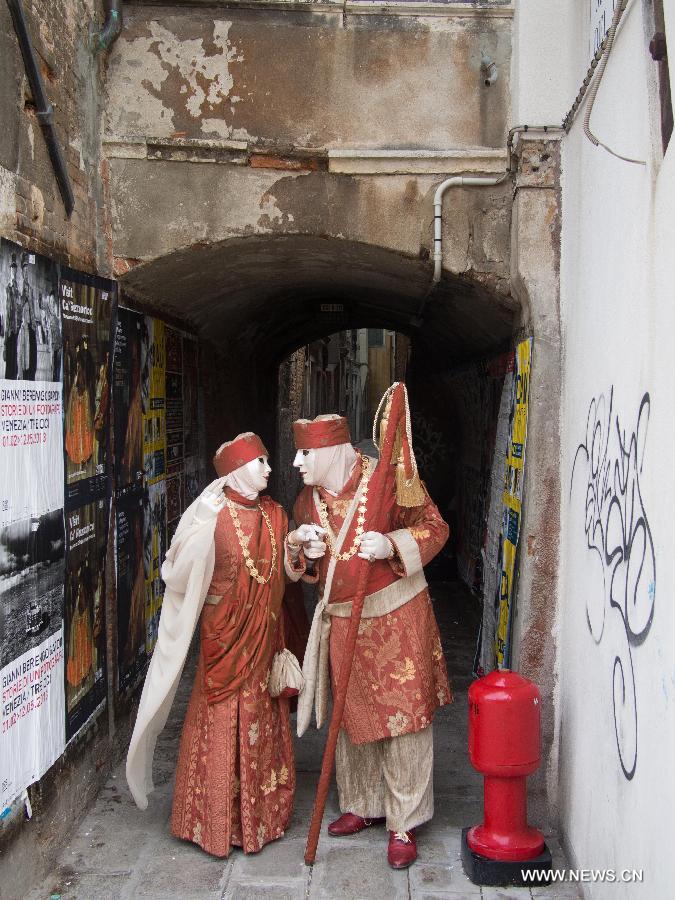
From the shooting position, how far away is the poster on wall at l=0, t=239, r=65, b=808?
11.1 ft

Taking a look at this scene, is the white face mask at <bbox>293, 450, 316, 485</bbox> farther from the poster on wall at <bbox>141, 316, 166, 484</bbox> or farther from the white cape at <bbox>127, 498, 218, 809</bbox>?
the poster on wall at <bbox>141, 316, 166, 484</bbox>

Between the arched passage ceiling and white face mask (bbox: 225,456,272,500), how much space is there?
1.45 m

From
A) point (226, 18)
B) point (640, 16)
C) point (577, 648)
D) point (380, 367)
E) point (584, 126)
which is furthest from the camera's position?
point (380, 367)

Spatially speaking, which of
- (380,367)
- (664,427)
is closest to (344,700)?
(664,427)

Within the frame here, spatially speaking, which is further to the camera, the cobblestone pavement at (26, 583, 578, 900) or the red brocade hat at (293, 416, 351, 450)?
the red brocade hat at (293, 416, 351, 450)

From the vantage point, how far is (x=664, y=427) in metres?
2.63

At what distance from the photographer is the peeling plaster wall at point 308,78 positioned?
476 cm

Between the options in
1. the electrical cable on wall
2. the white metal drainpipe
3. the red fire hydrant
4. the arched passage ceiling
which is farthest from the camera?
the arched passage ceiling

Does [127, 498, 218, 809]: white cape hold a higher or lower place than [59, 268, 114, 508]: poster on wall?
lower

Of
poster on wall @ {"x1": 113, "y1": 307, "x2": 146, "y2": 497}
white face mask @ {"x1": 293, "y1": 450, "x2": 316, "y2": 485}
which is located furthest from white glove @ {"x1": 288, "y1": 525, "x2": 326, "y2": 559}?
poster on wall @ {"x1": 113, "y1": 307, "x2": 146, "y2": 497}

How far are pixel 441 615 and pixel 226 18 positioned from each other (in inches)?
210

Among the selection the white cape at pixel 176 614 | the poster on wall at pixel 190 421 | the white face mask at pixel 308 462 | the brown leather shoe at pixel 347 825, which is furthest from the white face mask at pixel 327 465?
the poster on wall at pixel 190 421

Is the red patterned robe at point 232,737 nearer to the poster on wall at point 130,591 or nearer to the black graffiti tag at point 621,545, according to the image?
the poster on wall at point 130,591

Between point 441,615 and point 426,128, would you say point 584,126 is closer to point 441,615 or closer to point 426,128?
point 426,128
